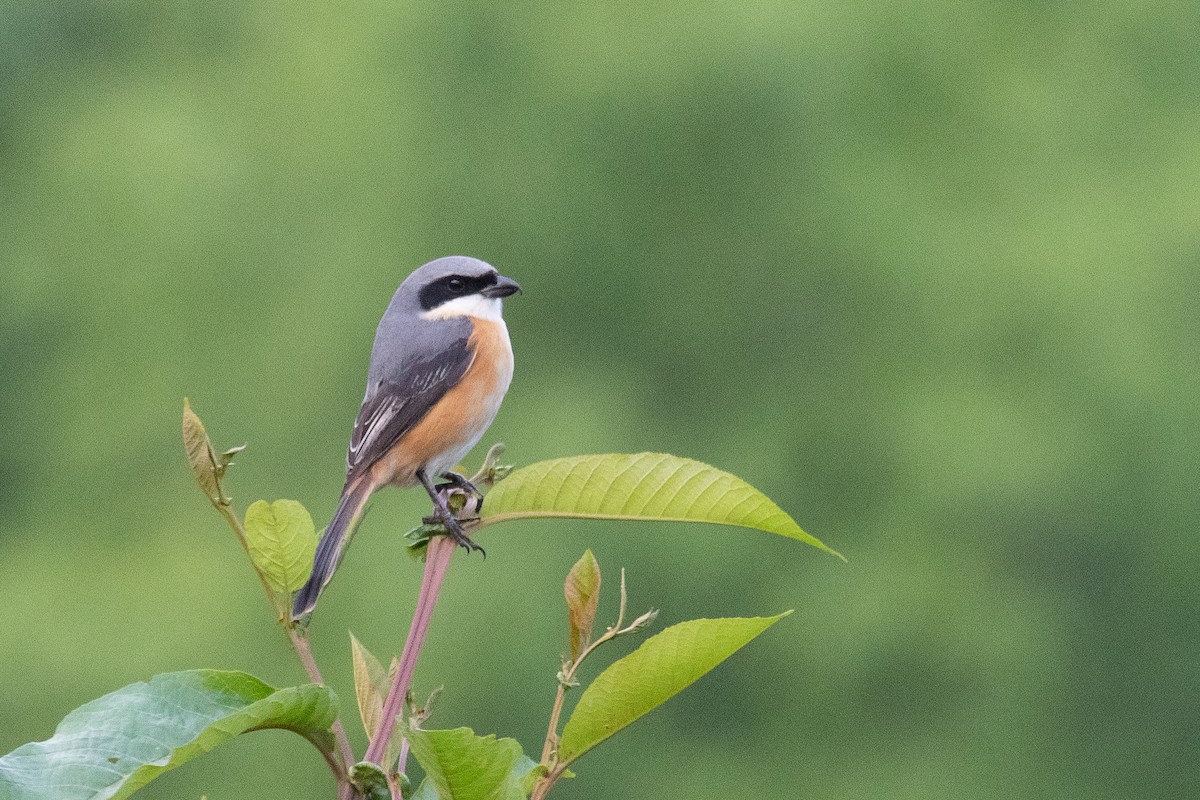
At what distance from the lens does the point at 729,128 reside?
73.7 ft

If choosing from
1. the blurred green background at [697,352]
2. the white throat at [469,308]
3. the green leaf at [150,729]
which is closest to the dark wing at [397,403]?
the white throat at [469,308]

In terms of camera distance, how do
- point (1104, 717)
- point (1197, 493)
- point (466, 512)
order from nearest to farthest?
point (466, 512), point (1197, 493), point (1104, 717)

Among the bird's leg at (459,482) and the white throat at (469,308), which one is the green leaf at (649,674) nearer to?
the bird's leg at (459,482)

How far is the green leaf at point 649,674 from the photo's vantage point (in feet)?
4.85

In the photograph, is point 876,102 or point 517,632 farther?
point 876,102

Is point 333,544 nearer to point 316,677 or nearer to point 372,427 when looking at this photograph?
point 372,427

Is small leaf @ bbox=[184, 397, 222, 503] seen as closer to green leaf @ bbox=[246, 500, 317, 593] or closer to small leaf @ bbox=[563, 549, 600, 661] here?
green leaf @ bbox=[246, 500, 317, 593]

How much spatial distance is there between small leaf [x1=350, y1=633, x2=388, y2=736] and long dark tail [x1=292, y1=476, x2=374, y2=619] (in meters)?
0.07

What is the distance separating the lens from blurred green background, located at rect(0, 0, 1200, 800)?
1712 centimetres

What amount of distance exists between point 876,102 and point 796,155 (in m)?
1.57

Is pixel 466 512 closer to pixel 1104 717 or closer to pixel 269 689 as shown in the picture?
pixel 269 689

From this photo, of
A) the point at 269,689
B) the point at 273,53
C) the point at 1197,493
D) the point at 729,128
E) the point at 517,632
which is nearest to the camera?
the point at 269,689

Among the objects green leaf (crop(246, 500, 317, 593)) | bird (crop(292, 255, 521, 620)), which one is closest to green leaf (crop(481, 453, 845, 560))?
green leaf (crop(246, 500, 317, 593))

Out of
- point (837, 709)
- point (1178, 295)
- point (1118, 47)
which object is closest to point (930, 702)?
point (837, 709)
